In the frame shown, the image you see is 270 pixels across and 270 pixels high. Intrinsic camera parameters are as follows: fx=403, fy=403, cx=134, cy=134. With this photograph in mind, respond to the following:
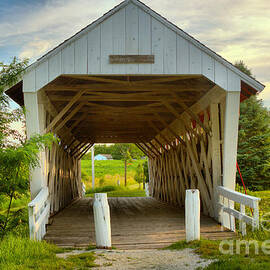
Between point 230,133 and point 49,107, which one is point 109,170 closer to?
point 49,107

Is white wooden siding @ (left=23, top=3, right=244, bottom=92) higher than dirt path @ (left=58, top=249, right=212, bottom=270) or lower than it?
higher

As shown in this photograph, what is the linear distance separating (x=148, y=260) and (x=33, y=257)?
1.43 m

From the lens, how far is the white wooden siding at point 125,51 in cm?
714

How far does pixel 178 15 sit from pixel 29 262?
6041 mm

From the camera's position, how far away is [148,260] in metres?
4.96

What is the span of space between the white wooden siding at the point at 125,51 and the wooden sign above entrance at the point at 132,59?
56 millimetres

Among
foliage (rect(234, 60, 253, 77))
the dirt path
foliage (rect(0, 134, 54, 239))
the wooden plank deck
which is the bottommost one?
the wooden plank deck

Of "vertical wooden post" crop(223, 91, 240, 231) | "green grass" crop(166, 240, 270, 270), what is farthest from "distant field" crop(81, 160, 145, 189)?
"green grass" crop(166, 240, 270, 270)

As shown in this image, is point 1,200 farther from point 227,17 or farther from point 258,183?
point 258,183

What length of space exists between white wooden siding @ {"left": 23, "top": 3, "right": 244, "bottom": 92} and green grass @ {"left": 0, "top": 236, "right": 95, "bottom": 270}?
9.58 ft

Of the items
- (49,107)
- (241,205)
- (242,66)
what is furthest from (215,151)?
(242,66)

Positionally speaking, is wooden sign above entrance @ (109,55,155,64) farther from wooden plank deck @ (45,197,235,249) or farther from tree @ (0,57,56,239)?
wooden plank deck @ (45,197,235,249)

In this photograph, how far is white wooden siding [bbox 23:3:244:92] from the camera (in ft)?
23.4

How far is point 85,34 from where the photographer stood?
23.4ft
